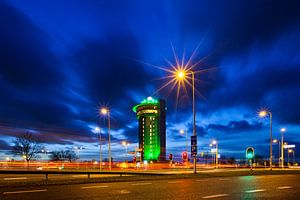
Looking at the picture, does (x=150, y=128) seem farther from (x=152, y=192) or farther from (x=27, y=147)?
(x=152, y=192)

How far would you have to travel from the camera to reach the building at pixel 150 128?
7382 inches

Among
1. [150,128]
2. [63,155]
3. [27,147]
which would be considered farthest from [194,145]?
[150,128]

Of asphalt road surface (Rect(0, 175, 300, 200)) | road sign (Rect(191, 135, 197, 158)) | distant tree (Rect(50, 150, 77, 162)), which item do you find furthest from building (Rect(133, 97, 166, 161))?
asphalt road surface (Rect(0, 175, 300, 200))

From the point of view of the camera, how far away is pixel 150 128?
19062cm

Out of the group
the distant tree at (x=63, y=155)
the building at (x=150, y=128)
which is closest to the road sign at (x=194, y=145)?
the distant tree at (x=63, y=155)

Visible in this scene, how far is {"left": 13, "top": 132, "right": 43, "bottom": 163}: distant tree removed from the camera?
100m

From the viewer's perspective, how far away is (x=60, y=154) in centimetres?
13112

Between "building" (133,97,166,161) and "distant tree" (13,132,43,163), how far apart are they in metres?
89.7

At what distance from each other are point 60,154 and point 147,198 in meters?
125

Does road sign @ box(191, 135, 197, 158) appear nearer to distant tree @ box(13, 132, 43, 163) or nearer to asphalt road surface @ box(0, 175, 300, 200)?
asphalt road surface @ box(0, 175, 300, 200)

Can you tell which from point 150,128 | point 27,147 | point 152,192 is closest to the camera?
point 152,192

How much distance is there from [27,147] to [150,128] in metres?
96.3

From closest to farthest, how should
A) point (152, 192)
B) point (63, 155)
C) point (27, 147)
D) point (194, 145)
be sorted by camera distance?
point (152, 192) → point (194, 145) → point (27, 147) → point (63, 155)

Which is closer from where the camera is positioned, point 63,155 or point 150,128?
point 63,155
